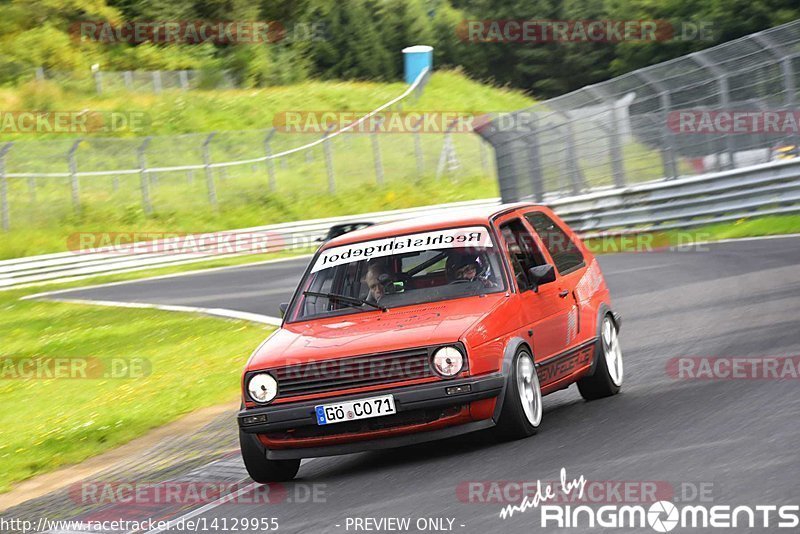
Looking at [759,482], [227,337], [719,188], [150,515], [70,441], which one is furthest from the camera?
[719,188]

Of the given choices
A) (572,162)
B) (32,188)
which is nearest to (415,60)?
(32,188)

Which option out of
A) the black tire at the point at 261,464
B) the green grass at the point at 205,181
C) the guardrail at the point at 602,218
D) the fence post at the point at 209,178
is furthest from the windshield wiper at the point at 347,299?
the fence post at the point at 209,178

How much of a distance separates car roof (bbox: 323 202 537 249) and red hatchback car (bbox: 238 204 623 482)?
0.02 meters

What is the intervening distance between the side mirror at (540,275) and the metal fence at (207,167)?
27.3 metres

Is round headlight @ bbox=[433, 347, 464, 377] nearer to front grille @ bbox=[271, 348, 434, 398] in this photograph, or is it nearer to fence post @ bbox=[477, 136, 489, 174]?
front grille @ bbox=[271, 348, 434, 398]

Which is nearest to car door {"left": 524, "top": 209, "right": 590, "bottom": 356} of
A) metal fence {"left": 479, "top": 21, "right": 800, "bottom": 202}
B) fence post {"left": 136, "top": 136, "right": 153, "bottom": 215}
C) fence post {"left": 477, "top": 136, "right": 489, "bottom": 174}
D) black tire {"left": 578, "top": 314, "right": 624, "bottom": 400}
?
black tire {"left": 578, "top": 314, "right": 624, "bottom": 400}

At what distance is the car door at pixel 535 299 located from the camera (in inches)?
340

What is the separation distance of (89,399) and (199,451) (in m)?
4.27

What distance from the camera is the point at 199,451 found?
1008cm

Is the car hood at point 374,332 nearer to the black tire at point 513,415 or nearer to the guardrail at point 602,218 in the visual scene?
the black tire at point 513,415

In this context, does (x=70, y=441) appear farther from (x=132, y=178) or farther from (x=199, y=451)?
(x=132, y=178)

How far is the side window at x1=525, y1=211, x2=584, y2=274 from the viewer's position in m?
9.70

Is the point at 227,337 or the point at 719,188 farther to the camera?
the point at 719,188

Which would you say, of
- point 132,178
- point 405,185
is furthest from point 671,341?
point 405,185
